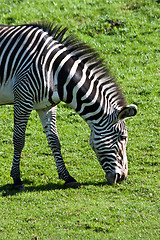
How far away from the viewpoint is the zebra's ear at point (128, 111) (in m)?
8.52

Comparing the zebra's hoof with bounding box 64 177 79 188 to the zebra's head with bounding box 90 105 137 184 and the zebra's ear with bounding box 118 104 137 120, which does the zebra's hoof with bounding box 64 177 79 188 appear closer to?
the zebra's head with bounding box 90 105 137 184

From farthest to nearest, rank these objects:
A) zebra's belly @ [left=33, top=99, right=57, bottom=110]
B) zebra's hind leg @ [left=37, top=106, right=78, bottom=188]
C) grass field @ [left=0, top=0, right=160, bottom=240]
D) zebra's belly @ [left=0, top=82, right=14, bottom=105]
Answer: zebra's hind leg @ [left=37, top=106, right=78, bottom=188], zebra's belly @ [left=0, top=82, right=14, bottom=105], zebra's belly @ [left=33, top=99, right=57, bottom=110], grass field @ [left=0, top=0, right=160, bottom=240]

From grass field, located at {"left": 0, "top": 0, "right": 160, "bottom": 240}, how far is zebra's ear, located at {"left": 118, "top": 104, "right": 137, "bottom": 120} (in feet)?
4.07

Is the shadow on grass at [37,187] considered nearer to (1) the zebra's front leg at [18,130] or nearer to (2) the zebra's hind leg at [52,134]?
(1) the zebra's front leg at [18,130]

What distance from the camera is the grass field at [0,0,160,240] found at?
779cm

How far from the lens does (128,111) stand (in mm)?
8641

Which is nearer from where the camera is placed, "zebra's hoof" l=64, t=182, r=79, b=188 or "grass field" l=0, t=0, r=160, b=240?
"grass field" l=0, t=0, r=160, b=240

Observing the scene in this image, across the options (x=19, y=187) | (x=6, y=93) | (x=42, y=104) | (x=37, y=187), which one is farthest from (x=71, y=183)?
(x=6, y=93)

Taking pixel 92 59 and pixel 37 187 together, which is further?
pixel 37 187

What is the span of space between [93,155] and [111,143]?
229cm

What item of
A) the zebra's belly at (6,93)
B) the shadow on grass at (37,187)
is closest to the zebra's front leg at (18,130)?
the shadow on grass at (37,187)

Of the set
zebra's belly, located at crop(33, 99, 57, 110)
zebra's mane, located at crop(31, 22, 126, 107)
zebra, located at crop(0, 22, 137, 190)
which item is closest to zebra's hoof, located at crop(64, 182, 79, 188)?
zebra, located at crop(0, 22, 137, 190)

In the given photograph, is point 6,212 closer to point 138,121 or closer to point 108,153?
point 108,153

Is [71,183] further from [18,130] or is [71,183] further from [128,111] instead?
[128,111]
